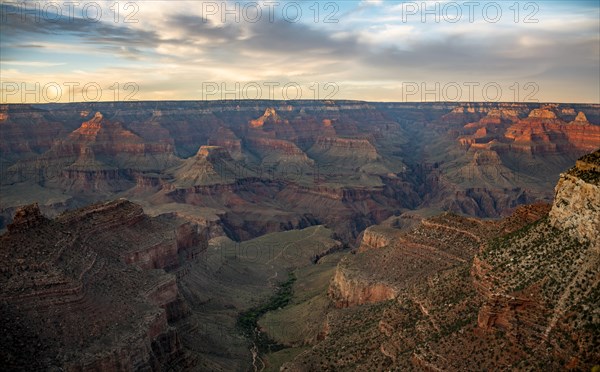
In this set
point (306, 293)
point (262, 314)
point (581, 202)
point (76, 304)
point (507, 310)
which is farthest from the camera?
point (306, 293)

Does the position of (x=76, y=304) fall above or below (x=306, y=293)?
above

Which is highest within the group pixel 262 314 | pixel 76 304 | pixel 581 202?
pixel 581 202

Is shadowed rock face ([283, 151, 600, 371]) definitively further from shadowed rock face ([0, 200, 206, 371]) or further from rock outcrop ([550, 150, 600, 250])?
shadowed rock face ([0, 200, 206, 371])

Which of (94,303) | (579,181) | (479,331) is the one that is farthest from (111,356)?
(579,181)

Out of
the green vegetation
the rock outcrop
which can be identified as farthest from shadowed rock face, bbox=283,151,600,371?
the green vegetation

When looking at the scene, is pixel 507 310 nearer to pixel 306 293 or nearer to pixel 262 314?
pixel 262 314

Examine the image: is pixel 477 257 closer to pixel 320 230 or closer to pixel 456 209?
pixel 320 230

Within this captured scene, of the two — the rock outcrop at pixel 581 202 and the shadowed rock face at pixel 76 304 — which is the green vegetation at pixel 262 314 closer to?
the shadowed rock face at pixel 76 304

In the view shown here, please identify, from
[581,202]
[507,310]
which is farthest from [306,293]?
[581,202]
